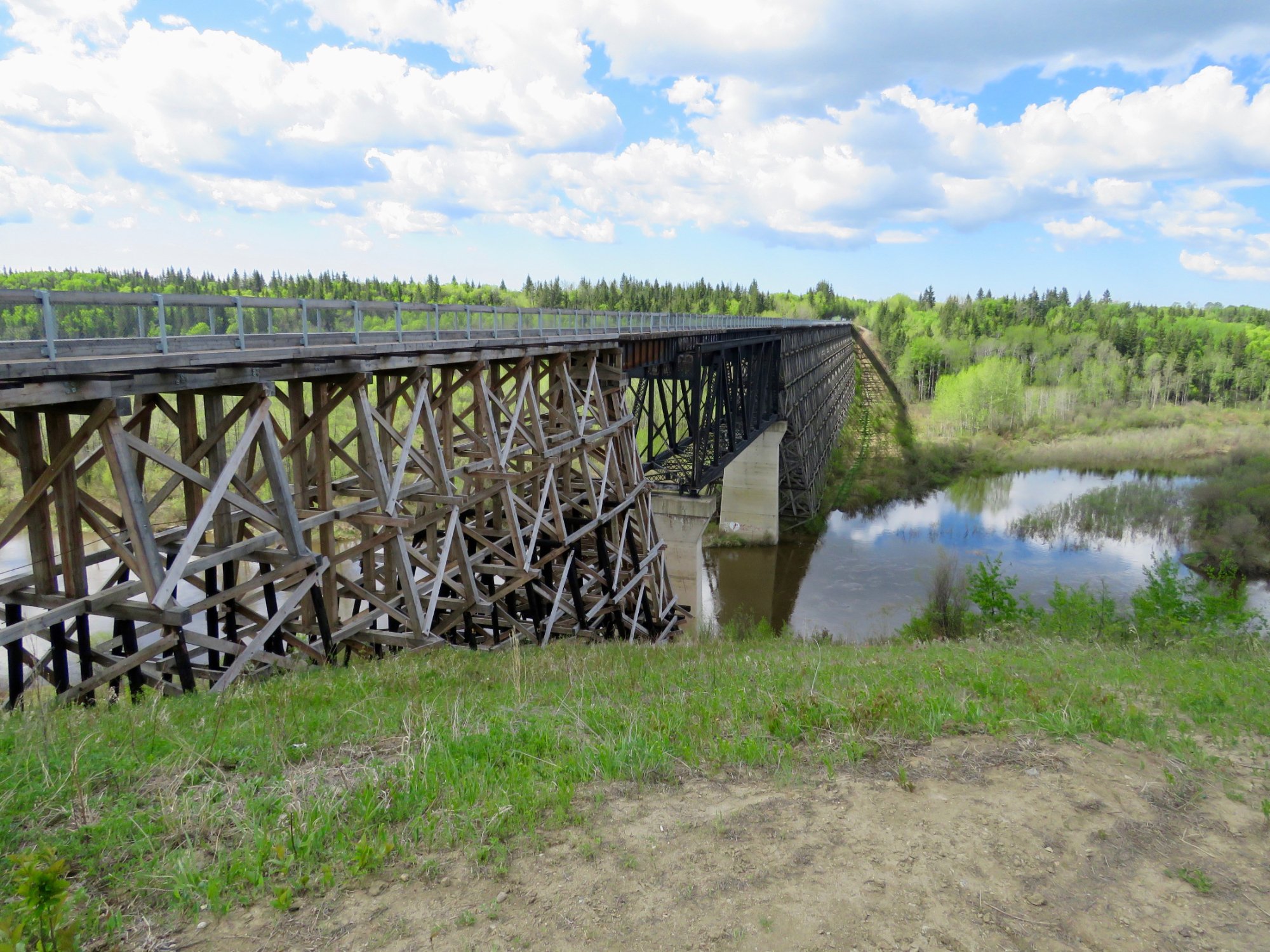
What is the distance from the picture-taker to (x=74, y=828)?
380cm

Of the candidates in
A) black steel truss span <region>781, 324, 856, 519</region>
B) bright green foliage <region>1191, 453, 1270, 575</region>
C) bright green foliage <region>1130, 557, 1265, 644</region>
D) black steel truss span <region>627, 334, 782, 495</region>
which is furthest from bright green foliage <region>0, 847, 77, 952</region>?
bright green foliage <region>1191, 453, 1270, 575</region>

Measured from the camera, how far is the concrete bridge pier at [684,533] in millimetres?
23469

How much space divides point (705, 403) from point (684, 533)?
4.90 m

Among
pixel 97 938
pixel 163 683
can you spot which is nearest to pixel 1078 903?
pixel 97 938

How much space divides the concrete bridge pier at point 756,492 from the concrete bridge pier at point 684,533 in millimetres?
12710

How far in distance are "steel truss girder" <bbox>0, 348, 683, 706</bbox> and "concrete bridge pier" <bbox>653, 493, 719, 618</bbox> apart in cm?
439

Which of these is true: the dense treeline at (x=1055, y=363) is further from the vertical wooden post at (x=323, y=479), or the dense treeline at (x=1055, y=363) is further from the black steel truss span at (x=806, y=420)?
the vertical wooden post at (x=323, y=479)

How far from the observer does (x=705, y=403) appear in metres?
25.7

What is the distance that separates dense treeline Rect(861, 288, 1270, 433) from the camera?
72.4m

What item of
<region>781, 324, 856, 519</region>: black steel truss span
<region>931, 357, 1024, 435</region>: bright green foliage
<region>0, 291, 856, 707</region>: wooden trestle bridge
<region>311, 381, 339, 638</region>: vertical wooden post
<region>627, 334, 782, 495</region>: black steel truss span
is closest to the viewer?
<region>0, 291, 856, 707</region>: wooden trestle bridge

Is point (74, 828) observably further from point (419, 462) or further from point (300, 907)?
point (419, 462)

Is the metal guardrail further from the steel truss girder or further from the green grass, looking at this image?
the green grass

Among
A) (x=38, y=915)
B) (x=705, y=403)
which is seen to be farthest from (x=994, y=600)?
(x=38, y=915)

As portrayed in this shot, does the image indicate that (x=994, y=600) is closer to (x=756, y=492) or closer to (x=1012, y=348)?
(x=756, y=492)
